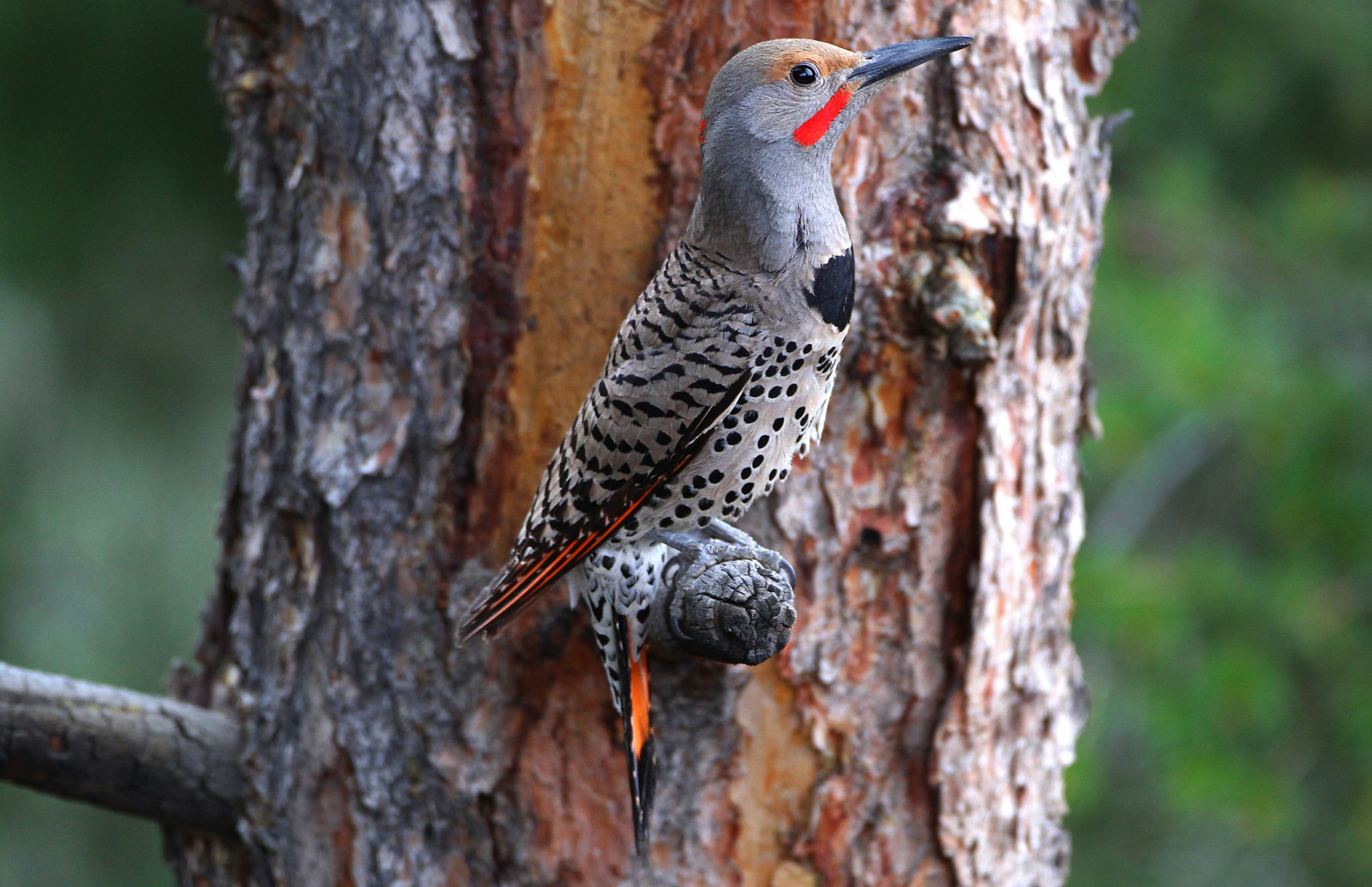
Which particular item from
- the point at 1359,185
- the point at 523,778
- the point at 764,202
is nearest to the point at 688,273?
the point at 764,202

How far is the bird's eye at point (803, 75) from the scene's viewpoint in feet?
6.52

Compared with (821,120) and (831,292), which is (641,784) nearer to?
(831,292)

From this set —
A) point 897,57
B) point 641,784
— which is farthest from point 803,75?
point 641,784

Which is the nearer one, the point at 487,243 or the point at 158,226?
the point at 487,243

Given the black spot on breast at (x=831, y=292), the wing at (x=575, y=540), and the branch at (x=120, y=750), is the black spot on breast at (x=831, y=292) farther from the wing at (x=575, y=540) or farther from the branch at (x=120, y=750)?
the branch at (x=120, y=750)

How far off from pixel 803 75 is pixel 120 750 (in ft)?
5.96

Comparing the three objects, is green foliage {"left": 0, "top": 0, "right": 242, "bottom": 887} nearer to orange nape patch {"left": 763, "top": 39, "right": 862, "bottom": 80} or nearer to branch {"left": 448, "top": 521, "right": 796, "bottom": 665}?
branch {"left": 448, "top": 521, "right": 796, "bottom": 665}

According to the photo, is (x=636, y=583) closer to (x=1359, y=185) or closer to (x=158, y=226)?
(x=158, y=226)

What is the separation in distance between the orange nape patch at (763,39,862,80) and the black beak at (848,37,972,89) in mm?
21

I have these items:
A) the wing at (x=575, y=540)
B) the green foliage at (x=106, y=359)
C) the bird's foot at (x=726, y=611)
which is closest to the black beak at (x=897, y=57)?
the wing at (x=575, y=540)

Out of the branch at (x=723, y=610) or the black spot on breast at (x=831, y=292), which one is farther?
the black spot on breast at (x=831, y=292)

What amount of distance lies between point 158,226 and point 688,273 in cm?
343

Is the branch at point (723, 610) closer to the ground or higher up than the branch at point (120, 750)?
higher up

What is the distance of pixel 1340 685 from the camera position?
4.26 metres
